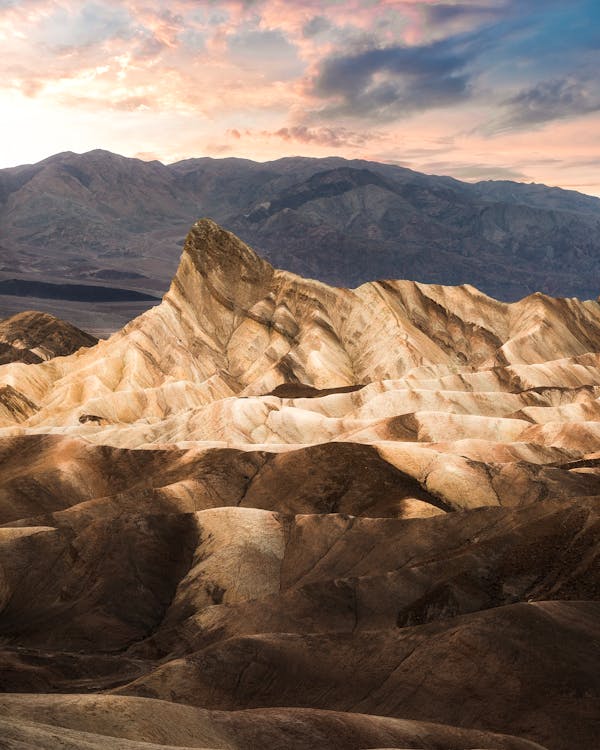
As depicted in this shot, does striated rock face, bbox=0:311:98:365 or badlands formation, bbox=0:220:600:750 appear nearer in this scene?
badlands formation, bbox=0:220:600:750

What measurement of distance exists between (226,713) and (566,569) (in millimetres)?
23618

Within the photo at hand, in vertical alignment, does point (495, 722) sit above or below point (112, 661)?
above

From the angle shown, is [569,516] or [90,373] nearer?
[569,516]

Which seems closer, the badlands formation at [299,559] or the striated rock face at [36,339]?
the badlands formation at [299,559]

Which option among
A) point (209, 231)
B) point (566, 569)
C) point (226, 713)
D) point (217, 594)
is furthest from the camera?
point (209, 231)

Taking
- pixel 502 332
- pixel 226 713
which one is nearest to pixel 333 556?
pixel 226 713

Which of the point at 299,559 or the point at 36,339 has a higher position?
the point at 36,339

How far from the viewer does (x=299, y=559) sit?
5691cm

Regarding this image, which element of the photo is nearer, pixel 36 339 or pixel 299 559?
pixel 299 559

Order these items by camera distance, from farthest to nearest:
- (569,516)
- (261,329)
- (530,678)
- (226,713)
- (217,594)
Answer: (261,329)
(217,594)
(569,516)
(530,678)
(226,713)

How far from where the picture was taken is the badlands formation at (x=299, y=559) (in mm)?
32750

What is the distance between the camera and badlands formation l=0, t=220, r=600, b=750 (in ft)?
107

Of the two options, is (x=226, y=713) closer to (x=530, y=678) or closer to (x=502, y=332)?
(x=530, y=678)

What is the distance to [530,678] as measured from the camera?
34750 millimetres
